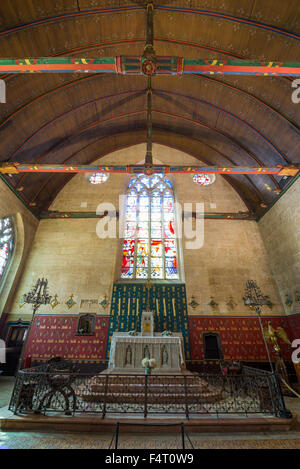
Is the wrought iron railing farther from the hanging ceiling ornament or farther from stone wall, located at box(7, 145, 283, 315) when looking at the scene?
the hanging ceiling ornament

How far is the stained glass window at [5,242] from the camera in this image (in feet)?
30.8

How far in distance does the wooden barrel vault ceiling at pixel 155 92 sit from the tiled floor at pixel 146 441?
864cm

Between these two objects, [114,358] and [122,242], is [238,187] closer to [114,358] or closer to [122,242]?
[122,242]

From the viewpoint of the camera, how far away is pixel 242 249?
10.7 m

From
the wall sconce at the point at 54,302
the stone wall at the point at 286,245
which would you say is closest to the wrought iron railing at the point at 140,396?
the wall sconce at the point at 54,302

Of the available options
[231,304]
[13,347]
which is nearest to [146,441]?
[231,304]

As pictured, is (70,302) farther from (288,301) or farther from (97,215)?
(288,301)

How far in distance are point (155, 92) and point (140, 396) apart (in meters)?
11.8

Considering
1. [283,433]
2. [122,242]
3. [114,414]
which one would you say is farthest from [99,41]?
[283,433]

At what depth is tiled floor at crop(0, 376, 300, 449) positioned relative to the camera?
10.4 feet

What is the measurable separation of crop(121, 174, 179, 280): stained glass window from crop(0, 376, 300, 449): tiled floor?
6.82 meters

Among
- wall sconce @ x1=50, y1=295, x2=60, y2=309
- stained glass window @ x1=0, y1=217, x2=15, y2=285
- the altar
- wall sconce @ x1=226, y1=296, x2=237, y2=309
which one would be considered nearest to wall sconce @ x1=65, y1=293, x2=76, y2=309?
wall sconce @ x1=50, y1=295, x2=60, y2=309

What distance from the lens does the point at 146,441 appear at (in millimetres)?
3307
